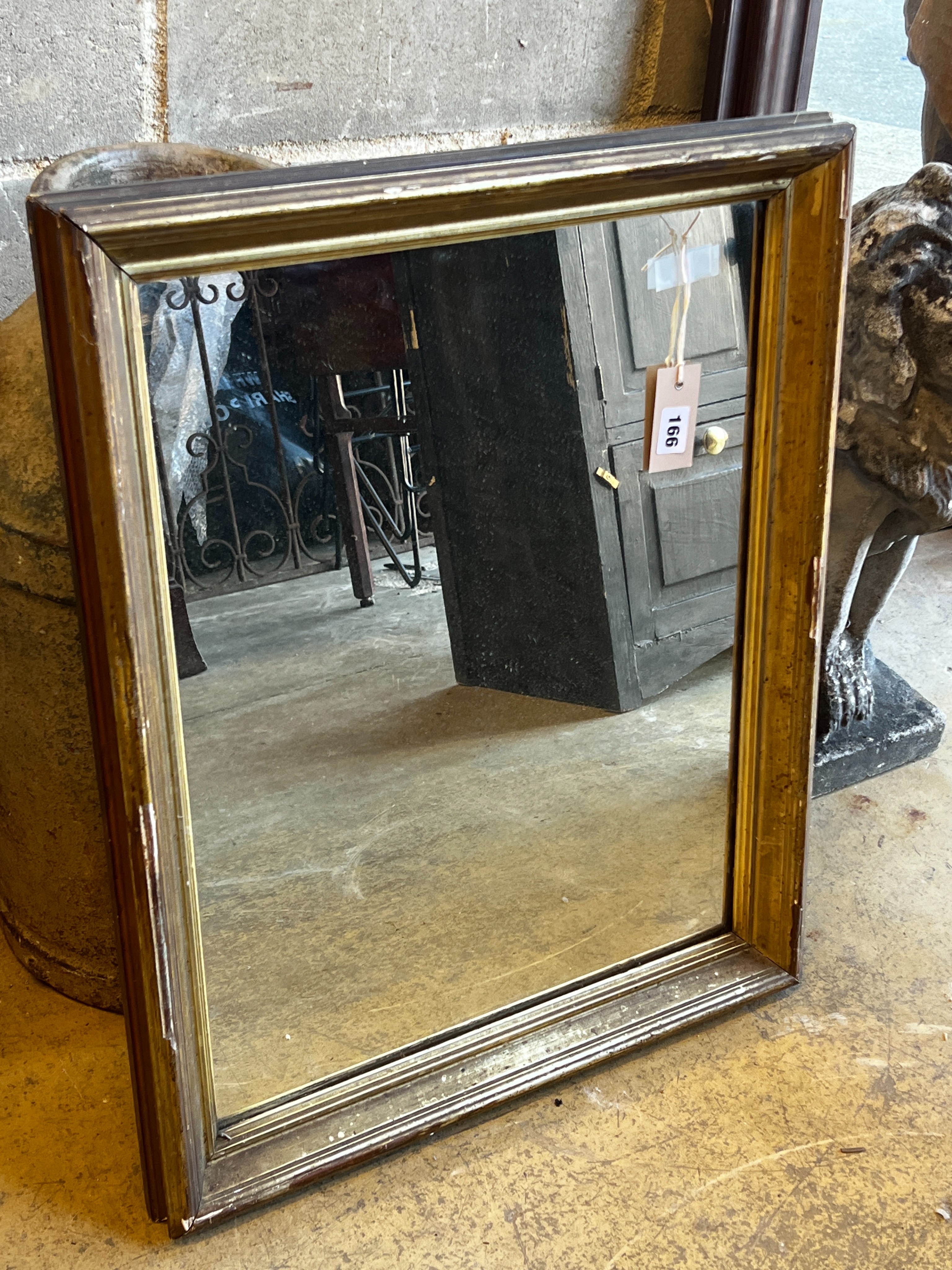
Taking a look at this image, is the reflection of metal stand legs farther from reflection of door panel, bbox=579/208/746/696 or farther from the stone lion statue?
the stone lion statue

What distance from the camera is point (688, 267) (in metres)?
1.26

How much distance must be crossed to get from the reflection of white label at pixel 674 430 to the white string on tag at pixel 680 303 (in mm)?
31

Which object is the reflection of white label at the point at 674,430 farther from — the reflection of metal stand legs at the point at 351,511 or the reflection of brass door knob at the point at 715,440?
the reflection of metal stand legs at the point at 351,511

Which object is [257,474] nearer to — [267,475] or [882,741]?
[267,475]

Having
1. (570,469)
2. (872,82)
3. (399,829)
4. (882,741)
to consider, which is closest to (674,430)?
(570,469)

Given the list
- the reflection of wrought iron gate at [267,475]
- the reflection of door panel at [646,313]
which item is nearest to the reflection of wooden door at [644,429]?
the reflection of door panel at [646,313]

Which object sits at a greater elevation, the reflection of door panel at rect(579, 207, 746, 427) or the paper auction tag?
the reflection of door panel at rect(579, 207, 746, 427)

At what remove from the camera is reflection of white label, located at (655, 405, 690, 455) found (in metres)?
1.30

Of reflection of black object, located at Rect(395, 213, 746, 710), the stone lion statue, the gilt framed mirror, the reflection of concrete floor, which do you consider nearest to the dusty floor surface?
the gilt framed mirror

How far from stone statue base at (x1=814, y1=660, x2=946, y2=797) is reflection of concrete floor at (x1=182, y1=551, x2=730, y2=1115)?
566mm

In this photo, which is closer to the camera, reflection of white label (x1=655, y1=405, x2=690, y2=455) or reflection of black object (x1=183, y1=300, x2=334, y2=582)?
reflection of black object (x1=183, y1=300, x2=334, y2=582)

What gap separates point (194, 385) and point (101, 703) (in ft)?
1.18

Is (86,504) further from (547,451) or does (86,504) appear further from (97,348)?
(547,451)

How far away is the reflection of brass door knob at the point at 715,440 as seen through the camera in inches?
52.4
